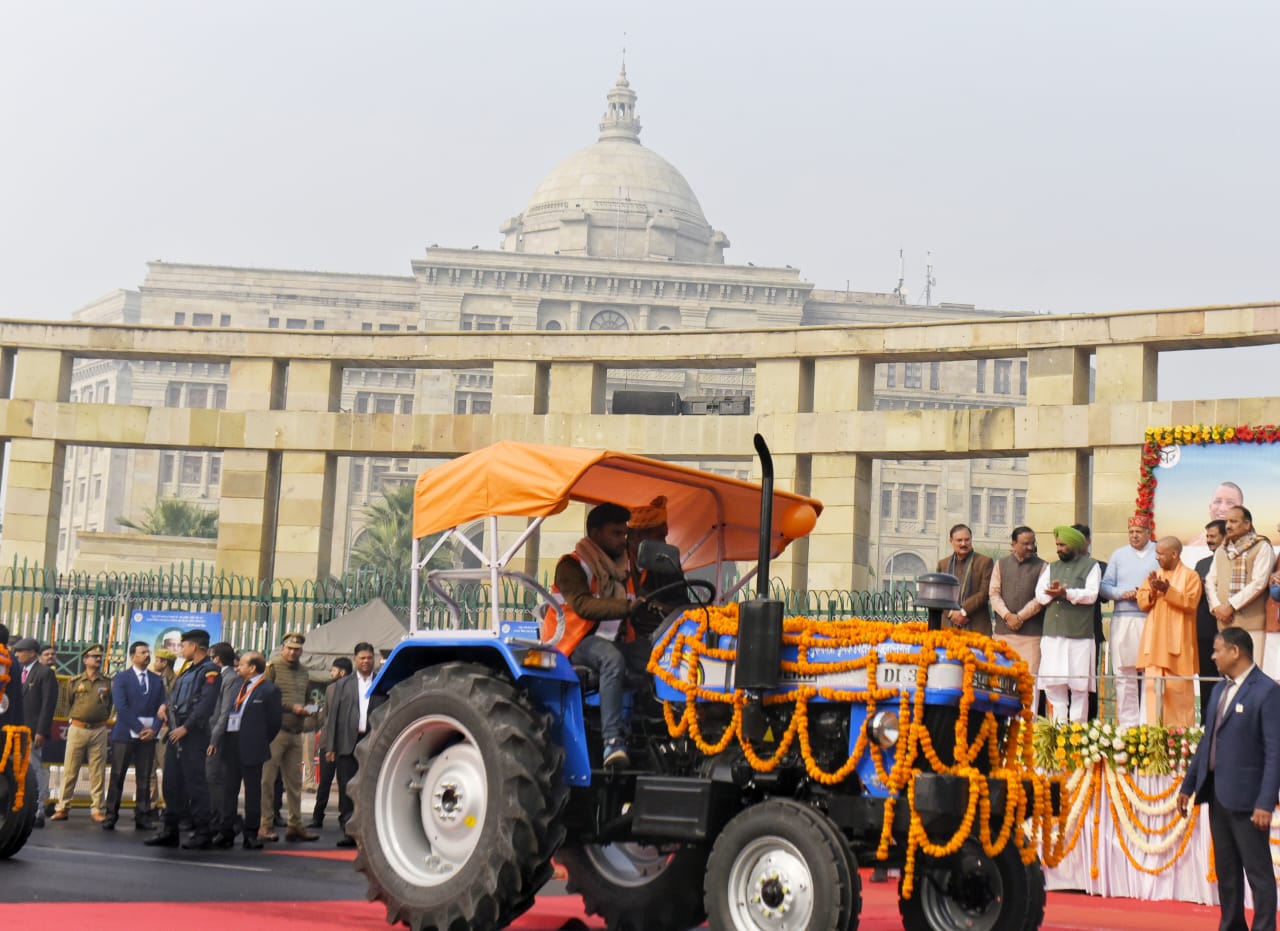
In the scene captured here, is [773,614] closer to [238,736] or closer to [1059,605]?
[1059,605]

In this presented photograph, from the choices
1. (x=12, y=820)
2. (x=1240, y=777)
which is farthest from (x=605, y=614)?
(x=12, y=820)

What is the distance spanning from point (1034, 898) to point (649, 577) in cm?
262

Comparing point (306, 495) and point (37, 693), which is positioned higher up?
point (306, 495)

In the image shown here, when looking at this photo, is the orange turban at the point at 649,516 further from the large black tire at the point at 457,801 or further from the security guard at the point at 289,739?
the security guard at the point at 289,739

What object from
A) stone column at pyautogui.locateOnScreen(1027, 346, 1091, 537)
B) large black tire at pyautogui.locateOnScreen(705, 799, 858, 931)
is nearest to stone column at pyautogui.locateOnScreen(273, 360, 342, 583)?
stone column at pyautogui.locateOnScreen(1027, 346, 1091, 537)

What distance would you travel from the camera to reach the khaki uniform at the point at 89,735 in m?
17.9

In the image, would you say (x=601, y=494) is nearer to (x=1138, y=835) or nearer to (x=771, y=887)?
(x=771, y=887)

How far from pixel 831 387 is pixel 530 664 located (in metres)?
15.6

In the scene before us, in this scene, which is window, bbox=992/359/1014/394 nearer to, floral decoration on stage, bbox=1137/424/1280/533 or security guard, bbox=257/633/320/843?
floral decoration on stage, bbox=1137/424/1280/533

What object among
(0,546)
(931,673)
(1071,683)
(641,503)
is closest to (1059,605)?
(1071,683)

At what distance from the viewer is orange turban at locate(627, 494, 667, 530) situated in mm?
9078

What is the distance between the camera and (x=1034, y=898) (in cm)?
818

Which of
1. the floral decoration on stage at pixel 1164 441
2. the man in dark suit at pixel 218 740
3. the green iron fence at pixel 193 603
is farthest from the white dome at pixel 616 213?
the man in dark suit at pixel 218 740

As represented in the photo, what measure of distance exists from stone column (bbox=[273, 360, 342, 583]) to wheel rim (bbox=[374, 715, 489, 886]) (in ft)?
52.8
